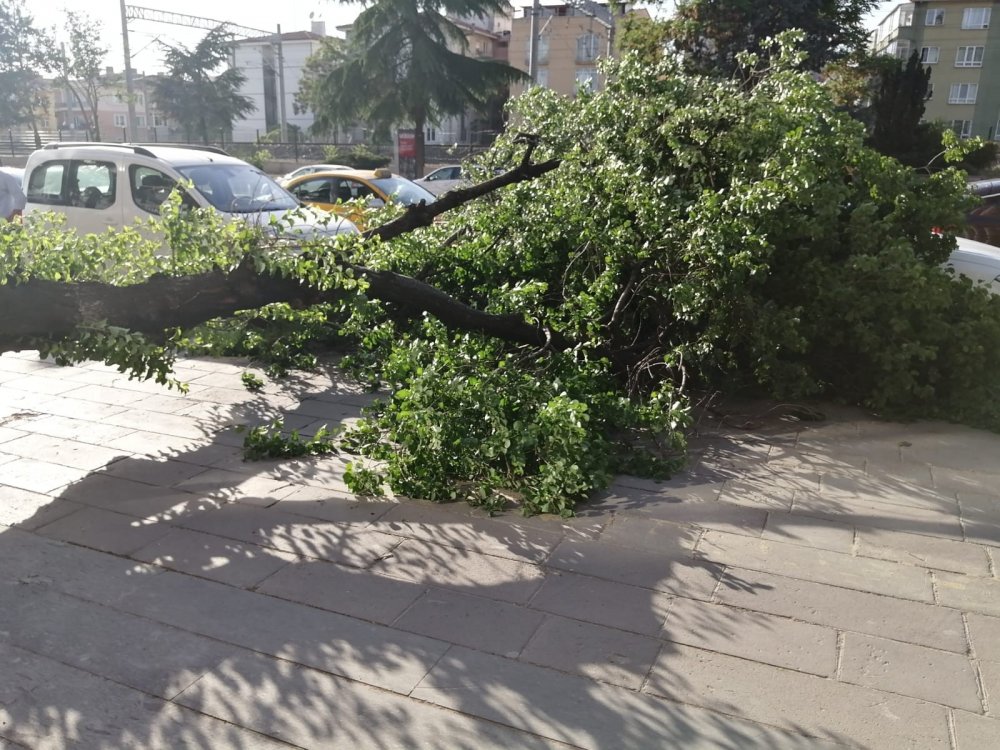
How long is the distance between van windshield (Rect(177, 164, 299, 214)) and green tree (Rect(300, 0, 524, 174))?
20.0 metres

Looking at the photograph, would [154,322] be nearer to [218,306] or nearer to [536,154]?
[218,306]

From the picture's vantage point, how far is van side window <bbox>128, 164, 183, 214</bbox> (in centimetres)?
953

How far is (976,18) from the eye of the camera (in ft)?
159

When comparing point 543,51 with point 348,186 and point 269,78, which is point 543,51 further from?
point 348,186

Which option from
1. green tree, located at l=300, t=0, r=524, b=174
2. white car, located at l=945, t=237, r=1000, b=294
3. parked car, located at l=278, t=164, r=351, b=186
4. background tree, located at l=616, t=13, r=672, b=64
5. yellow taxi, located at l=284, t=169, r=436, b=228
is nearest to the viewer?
white car, located at l=945, t=237, r=1000, b=294

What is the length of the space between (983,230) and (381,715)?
1019 cm

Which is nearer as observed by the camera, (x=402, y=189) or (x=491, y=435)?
(x=491, y=435)

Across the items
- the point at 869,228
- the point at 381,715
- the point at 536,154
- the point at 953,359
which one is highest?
the point at 536,154

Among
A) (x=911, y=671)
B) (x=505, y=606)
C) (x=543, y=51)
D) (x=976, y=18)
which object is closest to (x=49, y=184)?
(x=505, y=606)

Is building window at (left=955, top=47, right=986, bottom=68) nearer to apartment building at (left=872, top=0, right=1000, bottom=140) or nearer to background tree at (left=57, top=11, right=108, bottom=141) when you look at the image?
apartment building at (left=872, top=0, right=1000, bottom=140)

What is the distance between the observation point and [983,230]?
10336 mm

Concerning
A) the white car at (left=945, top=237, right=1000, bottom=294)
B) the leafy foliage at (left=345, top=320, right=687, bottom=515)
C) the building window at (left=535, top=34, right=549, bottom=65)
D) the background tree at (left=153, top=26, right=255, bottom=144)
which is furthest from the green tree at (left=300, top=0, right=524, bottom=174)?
the building window at (left=535, top=34, right=549, bottom=65)

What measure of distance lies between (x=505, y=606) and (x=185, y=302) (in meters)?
2.82

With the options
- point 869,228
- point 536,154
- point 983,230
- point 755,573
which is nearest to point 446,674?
point 755,573
